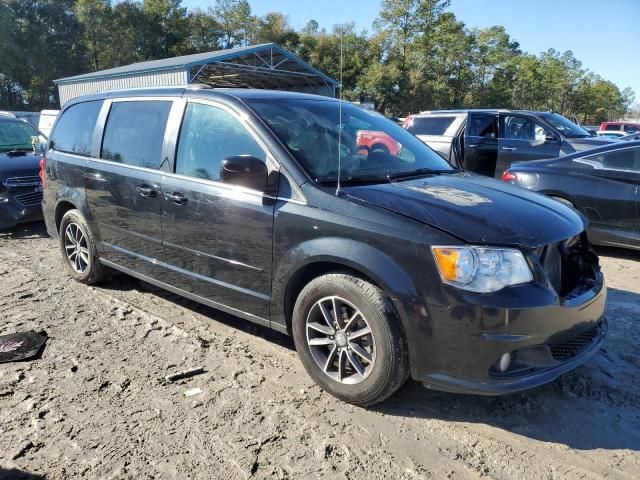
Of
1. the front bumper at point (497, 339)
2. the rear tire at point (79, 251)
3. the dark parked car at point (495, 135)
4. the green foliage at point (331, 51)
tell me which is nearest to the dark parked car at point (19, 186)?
the rear tire at point (79, 251)

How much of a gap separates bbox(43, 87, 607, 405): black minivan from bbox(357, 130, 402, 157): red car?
0.06 meters

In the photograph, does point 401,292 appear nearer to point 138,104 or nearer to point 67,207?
point 138,104

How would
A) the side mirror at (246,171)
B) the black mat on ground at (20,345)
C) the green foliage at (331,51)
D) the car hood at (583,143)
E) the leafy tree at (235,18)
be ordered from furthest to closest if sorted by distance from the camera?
the leafy tree at (235,18)
the green foliage at (331,51)
the car hood at (583,143)
the black mat on ground at (20,345)
the side mirror at (246,171)

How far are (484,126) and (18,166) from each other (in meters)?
8.36

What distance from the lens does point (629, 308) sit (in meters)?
4.37

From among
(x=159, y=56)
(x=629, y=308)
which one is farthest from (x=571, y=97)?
(x=629, y=308)

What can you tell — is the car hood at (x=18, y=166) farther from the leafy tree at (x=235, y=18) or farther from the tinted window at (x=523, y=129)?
the leafy tree at (x=235, y=18)

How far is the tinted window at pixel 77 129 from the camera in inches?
189

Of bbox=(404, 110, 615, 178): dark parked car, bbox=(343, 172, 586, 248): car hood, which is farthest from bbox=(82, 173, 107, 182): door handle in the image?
bbox=(404, 110, 615, 178): dark parked car

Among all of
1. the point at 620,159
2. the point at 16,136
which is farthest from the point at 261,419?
the point at 16,136

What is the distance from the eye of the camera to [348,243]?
9.09ft

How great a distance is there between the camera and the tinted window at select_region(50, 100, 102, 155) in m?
4.79

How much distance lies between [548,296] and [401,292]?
75cm

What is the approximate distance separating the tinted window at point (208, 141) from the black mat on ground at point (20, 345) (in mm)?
1673
